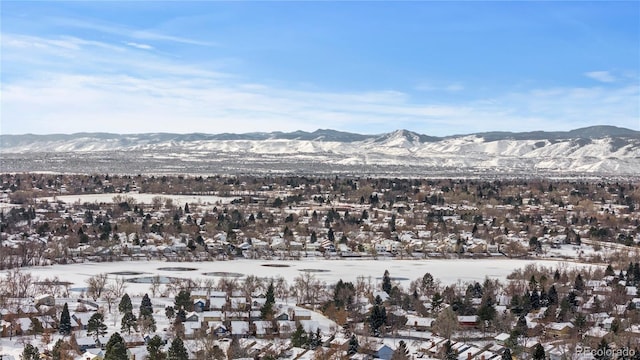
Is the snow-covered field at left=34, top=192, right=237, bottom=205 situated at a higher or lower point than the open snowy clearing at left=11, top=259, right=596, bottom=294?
higher

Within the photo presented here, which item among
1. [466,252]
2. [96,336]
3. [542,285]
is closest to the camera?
[96,336]

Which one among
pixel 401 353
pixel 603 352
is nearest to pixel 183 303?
pixel 401 353

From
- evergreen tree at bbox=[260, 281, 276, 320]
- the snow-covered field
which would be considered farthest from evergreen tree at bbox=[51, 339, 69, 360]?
the snow-covered field

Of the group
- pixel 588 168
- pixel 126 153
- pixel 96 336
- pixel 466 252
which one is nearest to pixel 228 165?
pixel 126 153

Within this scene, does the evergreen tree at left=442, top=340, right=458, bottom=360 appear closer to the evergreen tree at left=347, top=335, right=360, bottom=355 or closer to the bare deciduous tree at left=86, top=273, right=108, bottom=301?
the evergreen tree at left=347, top=335, right=360, bottom=355

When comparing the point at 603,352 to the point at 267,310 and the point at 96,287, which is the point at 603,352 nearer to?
the point at 267,310

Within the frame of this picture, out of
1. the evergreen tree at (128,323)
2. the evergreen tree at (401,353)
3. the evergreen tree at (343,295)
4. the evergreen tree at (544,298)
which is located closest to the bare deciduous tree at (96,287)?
the evergreen tree at (128,323)

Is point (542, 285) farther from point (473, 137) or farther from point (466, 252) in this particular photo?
point (473, 137)
